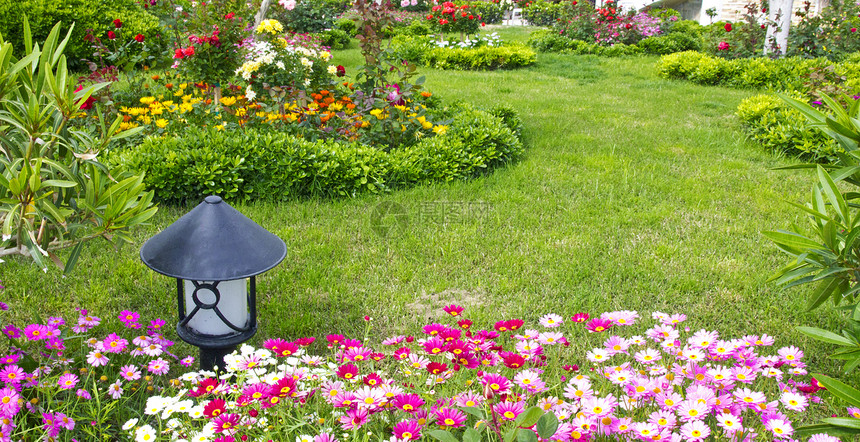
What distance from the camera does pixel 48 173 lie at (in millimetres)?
1865

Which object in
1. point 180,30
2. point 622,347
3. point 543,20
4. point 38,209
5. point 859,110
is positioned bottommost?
point 622,347

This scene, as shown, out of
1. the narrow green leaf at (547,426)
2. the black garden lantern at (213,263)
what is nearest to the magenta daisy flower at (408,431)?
the narrow green leaf at (547,426)

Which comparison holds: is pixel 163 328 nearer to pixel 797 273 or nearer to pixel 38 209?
pixel 38 209

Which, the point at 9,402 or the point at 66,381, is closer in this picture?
the point at 9,402

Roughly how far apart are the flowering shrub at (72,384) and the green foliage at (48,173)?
0.40 m

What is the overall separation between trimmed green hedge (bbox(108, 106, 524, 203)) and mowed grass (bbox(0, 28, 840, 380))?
0.50ft

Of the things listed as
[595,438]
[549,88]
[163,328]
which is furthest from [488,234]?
[549,88]

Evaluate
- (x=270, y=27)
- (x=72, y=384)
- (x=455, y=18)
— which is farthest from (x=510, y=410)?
(x=455, y=18)

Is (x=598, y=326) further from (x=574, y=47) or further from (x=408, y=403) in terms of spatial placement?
(x=574, y=47)

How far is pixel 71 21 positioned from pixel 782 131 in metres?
8.86

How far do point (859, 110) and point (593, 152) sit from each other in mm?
3750

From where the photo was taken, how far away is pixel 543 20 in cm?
2053

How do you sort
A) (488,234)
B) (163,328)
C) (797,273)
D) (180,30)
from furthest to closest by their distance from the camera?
(180,30) → (488,234) → (163,328) → (797,273)

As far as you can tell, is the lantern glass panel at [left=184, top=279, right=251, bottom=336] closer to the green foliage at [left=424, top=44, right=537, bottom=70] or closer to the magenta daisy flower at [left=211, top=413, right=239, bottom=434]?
the magenta daisy flower at [left=211, top=413, right=239, bottom=434]
